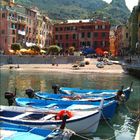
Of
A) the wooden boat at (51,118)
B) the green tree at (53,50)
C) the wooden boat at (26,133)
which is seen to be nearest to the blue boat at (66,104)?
the wooden boat at (51,118)

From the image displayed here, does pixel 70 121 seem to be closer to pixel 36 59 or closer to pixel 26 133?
pixel 26 133

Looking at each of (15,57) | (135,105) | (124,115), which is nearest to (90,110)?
(124,115)

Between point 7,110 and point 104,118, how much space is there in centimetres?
728

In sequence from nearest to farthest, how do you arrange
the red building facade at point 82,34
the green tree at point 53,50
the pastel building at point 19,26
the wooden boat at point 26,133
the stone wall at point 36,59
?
the wooden boat at point 26,133
the stone wall at point 36,59
the pastel building at point 19,26
the green tree at point 53,50
the red building facade at point 82,34

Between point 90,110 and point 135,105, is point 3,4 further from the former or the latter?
point 90,110

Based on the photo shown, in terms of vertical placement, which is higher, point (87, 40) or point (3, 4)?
point (3, 4)

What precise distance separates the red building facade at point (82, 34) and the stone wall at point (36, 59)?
3397 centimetres

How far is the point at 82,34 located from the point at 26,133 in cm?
13417

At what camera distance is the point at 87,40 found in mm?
151625

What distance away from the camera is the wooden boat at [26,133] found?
1797 cm

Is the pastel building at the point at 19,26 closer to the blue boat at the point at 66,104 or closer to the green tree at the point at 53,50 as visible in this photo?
the green tree at the point at 53,50

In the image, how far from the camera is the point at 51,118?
2286 cm

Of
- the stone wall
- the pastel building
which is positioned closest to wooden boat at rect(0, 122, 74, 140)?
the stone wall

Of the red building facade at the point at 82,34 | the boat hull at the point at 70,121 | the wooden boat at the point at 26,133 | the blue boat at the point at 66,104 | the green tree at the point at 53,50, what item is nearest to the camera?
the wooden boat at the point at 26,133
